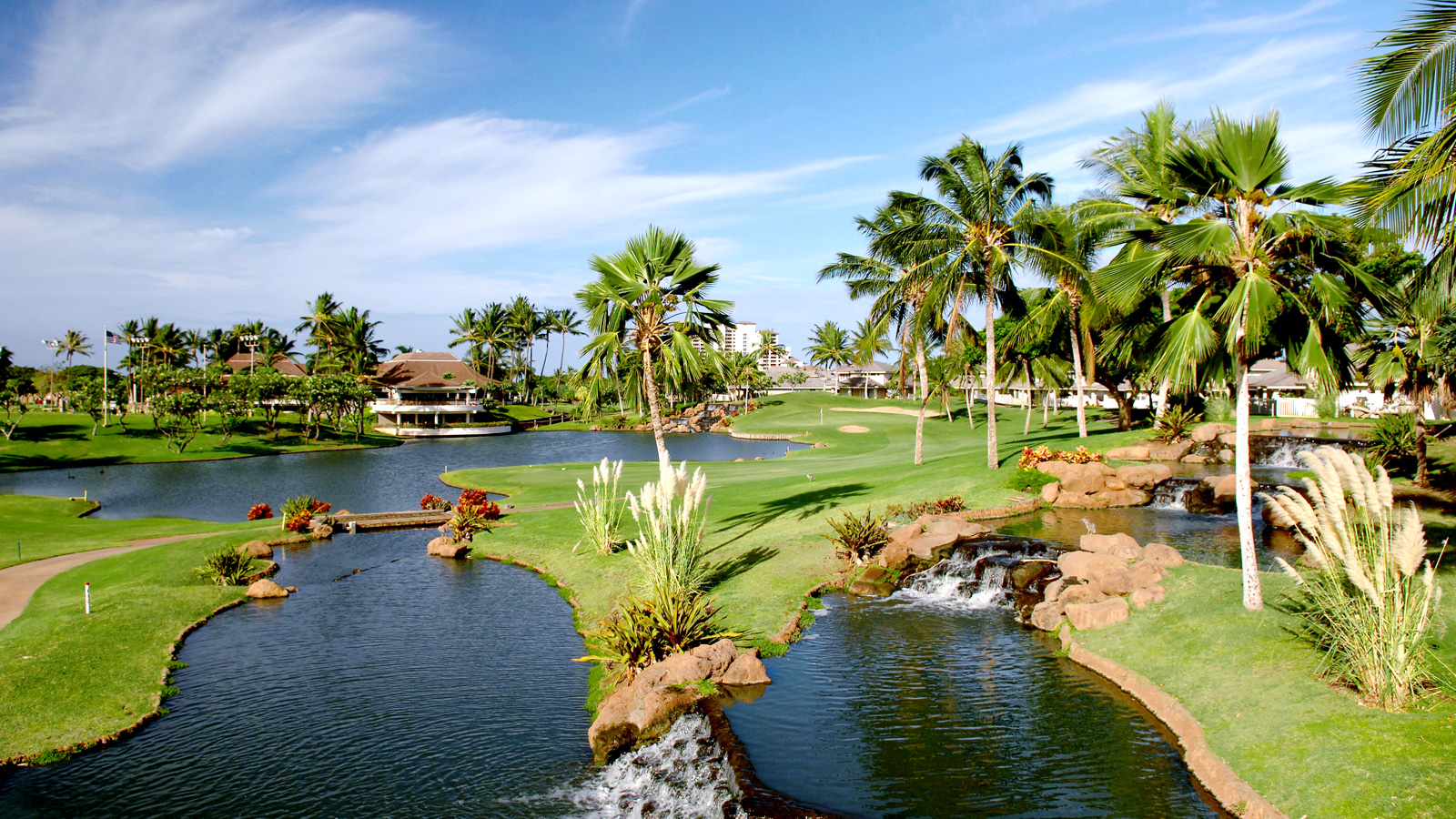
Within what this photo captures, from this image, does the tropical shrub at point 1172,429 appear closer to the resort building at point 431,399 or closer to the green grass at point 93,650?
the green grass at point 93,650

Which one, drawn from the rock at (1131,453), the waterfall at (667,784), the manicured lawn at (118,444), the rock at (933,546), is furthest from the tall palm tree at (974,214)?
the manicured lawn at (118,444)

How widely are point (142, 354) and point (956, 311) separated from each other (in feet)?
385

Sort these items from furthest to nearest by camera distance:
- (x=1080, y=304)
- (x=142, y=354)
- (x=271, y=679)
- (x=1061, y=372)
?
(x=142, y=354) < (x=1061, y=372) < (x=1080, y=304) < (x=271, y=679)

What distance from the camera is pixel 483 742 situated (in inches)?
476

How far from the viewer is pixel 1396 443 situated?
2675cm

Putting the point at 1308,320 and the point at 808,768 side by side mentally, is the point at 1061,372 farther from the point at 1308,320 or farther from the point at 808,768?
the point at 808,768

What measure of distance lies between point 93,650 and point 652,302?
44.7 ft

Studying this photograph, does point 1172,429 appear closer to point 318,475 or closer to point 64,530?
point 64,530

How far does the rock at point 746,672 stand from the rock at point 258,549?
61.4ft

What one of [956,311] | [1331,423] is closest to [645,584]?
[956,311]

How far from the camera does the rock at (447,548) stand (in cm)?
2572

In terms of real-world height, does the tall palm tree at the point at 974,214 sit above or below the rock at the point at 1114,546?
above

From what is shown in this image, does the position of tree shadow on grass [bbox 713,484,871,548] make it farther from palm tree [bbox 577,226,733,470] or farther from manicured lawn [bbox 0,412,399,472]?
manicured lawn [bbox 0,412,399,472]

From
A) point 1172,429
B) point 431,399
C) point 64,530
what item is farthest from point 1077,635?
point 431,399
